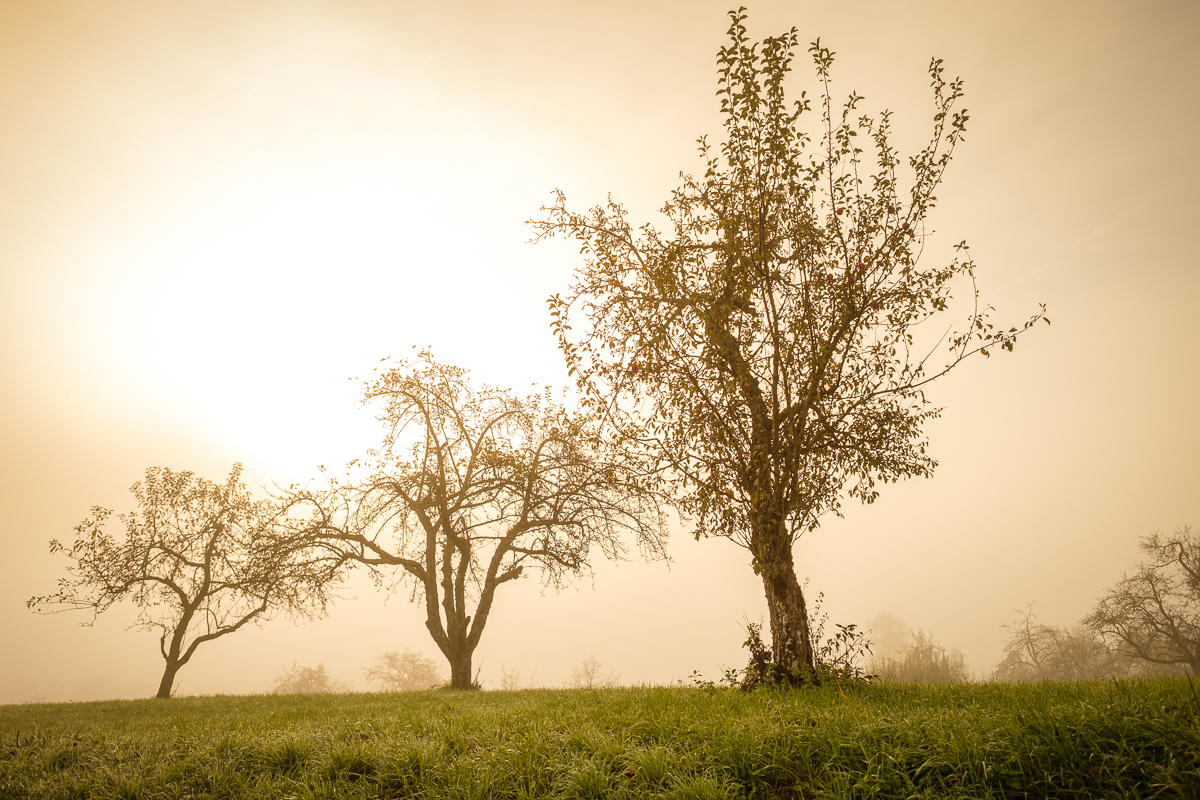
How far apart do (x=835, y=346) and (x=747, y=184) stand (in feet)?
11.0

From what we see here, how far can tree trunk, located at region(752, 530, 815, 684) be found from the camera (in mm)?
7977

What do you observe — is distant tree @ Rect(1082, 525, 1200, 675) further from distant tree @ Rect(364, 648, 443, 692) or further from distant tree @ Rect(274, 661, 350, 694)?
distant tree @ Rect(274, 661, 350, 694)

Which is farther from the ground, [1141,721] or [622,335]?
[622,335]

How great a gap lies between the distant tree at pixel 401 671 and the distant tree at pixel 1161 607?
56806 millimetres

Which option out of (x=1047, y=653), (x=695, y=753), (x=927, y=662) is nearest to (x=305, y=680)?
(x=927, y=662)

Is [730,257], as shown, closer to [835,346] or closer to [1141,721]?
[835,346]

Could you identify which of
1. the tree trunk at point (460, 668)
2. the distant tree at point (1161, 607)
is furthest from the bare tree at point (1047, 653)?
the tree trunk at point (460, 668)

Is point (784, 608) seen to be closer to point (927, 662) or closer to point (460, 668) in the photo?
point (460, 668)

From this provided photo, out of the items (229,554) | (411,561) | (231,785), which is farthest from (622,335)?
(229,554)

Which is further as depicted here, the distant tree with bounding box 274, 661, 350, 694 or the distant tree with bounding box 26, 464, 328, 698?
the distant tree with bounding box 274, 661, 350, 694

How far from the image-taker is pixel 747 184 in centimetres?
898

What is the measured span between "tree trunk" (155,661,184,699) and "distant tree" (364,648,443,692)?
Result: 126ft

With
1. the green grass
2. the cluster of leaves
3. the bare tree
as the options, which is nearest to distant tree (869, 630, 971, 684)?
the bare tree

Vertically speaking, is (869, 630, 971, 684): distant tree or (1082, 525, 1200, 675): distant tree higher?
(1082, 525, 1200, 675): distant tree
